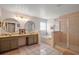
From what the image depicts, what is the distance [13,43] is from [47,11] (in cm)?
117

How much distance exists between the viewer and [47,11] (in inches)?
88.4

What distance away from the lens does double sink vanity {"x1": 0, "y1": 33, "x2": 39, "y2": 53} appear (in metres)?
2.18

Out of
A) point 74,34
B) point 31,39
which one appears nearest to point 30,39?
point 31,39

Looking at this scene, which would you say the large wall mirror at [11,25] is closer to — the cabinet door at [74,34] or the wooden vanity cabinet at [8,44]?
the wooden vanity cabinet at [8,44]

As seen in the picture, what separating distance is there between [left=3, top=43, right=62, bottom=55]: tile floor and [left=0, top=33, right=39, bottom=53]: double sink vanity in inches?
3.9

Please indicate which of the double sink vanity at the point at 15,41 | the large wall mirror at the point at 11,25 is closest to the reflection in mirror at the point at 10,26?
the large wall mirror at the point at 11,25

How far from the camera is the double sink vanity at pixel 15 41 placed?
2.18 metres

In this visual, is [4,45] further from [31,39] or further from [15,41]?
[31,39]

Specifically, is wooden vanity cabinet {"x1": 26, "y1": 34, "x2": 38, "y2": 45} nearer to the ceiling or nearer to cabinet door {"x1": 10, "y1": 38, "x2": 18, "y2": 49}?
cabinet door {"x1": 10, "y1": 38, "x2": 18, "y2": 49}

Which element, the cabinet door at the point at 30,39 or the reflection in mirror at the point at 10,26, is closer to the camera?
the reflection in mirror at the point at 10,26

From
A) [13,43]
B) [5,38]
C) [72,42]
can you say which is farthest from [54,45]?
[5,38]

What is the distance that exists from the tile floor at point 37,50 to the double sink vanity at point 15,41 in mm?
99

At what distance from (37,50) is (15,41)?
598 mm
